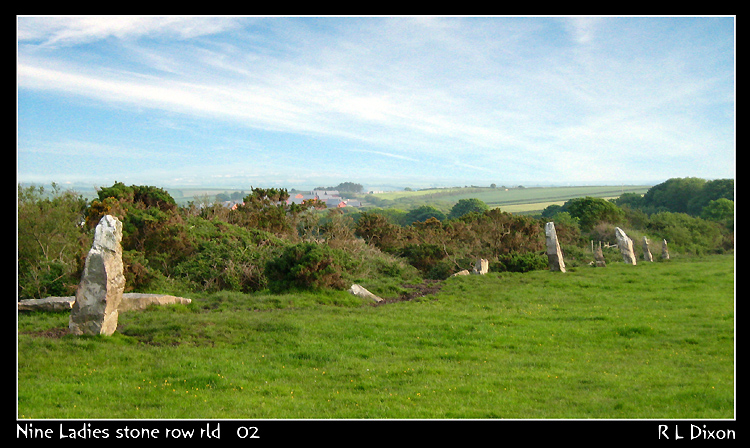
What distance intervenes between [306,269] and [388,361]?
8.30 meters

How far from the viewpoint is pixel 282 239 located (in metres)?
24.8

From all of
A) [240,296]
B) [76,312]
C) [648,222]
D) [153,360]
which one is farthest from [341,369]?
[648,222]

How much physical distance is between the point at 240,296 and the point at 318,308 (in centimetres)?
324

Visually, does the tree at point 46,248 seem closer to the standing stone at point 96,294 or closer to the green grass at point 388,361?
the green grass at point 388,361

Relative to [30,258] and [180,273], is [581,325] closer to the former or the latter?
[180,273]

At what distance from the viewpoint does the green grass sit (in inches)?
286

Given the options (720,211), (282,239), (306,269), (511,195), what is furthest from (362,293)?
→ (720,211)

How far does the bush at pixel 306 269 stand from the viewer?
17594 mm

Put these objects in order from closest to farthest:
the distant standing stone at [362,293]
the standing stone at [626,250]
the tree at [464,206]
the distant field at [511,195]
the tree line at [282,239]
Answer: the tree line at [282,239]
the distant standing stone at [362,293]
the standing stone at [626,250]
the tree at [464,206]
the distant field at [511,195]

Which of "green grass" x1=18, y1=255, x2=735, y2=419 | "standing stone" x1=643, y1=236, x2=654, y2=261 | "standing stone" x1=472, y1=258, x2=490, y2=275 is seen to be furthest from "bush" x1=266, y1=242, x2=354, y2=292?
"standing stone" x1=643, y1=236, x2=654, y2=261

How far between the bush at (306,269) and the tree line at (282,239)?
0.04 meters

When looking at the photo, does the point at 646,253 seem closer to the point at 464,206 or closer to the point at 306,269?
the point at 464,206

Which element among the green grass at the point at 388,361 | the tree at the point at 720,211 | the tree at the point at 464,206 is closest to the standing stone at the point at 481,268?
the green grass at the point at 388,361

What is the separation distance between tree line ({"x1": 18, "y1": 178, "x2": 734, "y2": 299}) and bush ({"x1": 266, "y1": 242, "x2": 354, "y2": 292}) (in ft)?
0.15
